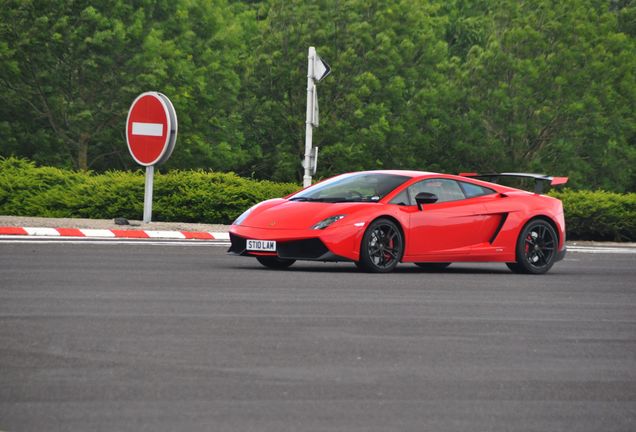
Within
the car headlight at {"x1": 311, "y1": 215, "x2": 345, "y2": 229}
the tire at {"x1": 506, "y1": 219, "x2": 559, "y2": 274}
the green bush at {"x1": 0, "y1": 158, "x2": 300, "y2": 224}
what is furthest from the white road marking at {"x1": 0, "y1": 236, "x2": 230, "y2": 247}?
the tire at {"x1": 506, "y1": 219, "x2": 559, "y2": 274}

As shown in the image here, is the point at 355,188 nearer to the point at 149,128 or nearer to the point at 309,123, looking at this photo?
the point at 149,128

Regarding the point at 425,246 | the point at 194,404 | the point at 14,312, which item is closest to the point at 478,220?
the point at 425,246

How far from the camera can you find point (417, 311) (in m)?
11.3

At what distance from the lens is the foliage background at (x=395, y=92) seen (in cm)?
5778

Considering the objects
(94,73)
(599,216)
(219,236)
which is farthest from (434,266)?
(94,73)

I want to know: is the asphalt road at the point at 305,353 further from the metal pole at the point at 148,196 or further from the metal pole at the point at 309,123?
the metal pole at the point at 309,123

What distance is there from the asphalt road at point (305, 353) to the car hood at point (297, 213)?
77cm

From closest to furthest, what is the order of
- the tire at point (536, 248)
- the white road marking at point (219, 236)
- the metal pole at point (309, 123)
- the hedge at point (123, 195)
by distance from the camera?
the tire at point (536, 248) → the white road marking at point (219, 236) → the hedge at point (123, 195) → the metal pole at point (309, 123)

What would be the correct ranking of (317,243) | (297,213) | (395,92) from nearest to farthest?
(317,243)
(297,213)
(395,92)

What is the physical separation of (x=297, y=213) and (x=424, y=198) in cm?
Answer: 158

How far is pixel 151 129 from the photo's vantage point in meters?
23.1

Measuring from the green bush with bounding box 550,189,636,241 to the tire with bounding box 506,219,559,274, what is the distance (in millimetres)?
11220

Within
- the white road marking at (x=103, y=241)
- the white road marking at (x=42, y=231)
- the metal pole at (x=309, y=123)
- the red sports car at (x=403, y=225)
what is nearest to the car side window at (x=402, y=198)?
the red sports car at (x=403, y=225)

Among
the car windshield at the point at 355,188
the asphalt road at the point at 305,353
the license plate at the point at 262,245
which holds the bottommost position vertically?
the asphalt road at the point at 305,353
